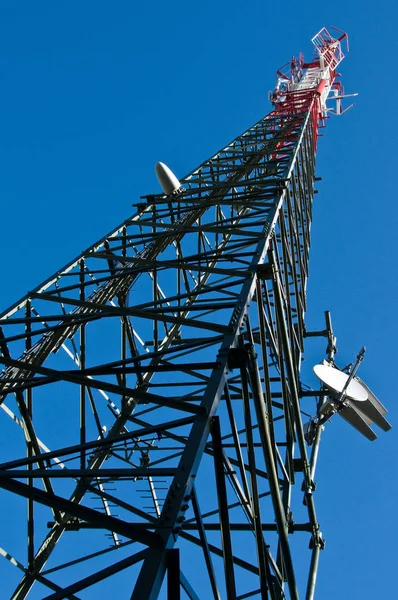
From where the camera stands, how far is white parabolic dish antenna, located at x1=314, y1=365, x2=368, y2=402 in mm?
13281

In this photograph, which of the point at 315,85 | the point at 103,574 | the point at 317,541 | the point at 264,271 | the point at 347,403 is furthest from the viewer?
the point at 315,85

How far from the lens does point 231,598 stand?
6.54m

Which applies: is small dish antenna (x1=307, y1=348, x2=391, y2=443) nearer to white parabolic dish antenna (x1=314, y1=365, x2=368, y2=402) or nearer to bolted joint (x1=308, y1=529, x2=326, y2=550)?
white parabolic dish antenna (x1=314, y1=365, x2=368, y2=402)

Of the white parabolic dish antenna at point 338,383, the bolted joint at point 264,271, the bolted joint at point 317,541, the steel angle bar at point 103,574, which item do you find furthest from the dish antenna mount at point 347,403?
the steel angle bar at point 103,574

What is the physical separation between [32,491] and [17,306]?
4.76 metres

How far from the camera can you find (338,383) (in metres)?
13.6

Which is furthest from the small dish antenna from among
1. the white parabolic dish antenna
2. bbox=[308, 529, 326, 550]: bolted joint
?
bbox=[308, 529, 326, 550]: bolted joint

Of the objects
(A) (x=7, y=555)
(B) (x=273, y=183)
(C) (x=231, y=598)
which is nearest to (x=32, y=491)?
(C) (x=231, y=598)

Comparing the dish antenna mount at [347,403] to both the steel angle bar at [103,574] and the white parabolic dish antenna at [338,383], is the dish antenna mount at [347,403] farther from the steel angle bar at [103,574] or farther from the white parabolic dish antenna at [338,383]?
the steel angle bar at [103,574]

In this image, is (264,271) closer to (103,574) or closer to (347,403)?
(347,403)

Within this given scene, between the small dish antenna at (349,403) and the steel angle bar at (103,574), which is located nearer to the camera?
the steel angle bar at (103,574)

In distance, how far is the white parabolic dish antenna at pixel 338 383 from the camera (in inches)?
523

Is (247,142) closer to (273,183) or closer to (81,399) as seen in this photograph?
(273,183)

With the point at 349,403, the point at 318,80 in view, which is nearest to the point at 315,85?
the point at 318,80
